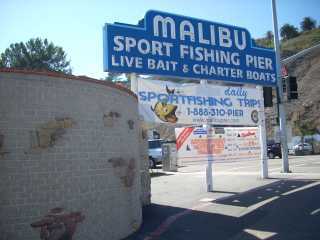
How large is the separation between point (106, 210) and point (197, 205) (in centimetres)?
499

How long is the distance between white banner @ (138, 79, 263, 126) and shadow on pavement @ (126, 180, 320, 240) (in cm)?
367

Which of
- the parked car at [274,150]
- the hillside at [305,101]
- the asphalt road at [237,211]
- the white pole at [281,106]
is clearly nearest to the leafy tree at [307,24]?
the hillside at [305,101]

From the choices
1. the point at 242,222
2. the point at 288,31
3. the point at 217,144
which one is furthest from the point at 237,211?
the point at 288,31

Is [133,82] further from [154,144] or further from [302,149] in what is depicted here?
[302,149]

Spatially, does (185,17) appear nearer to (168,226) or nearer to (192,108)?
(192,108)

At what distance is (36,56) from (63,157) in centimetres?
5777

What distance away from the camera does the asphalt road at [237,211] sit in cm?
922

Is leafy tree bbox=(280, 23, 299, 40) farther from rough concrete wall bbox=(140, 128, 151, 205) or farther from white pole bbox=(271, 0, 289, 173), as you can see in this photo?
rough concrete wall bbox=(140, 128, 151, 205)

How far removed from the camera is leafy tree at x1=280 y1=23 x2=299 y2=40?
361ft

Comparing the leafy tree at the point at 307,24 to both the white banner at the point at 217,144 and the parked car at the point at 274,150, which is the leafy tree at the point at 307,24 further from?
the white banner at the point at 217,144

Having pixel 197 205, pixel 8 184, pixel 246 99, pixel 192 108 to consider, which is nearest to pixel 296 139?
pixel 246 99

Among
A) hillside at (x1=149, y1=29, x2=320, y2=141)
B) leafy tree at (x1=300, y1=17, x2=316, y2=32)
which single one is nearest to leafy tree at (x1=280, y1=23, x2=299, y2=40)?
leafy tree at (x1=300, y1=17, x2=316, y2=32)

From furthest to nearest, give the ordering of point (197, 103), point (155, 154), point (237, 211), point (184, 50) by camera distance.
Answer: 1. point (155, 154)
2. point (197, 103)
3. point (184, 50)
4. point (237, 211)

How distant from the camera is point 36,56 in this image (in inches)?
2470
